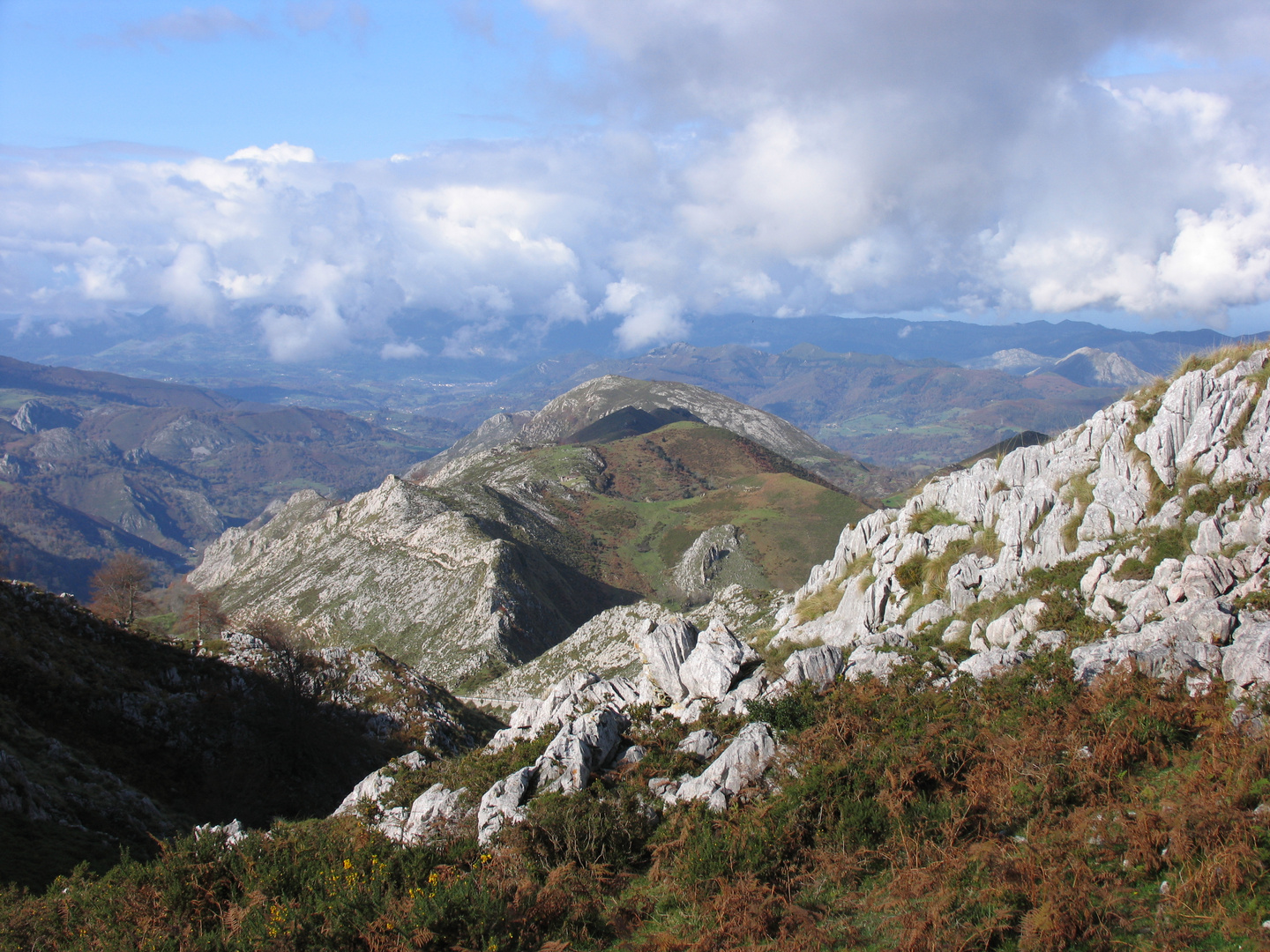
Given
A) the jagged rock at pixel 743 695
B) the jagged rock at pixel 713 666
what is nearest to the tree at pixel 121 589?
the jagged rock at pixel 713 666

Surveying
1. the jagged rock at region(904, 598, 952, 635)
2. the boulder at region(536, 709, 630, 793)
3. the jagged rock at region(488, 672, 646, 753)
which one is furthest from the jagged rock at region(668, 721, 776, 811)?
the jagged rock at region(904, 598, 952, 635)

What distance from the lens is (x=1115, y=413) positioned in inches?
1034

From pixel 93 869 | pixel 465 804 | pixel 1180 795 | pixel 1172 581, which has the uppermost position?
pixel 1172 581

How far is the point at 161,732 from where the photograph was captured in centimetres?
3653

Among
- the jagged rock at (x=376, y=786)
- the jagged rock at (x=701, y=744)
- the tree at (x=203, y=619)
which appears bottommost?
the tree at (x=203, y=619)

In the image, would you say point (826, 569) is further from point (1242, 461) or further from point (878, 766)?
point (878, 766)

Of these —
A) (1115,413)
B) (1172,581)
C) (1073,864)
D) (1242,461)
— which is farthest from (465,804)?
(1115,413)

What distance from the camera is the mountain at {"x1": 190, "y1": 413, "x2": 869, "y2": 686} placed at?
3883 inches

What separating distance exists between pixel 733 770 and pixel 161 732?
120 ft

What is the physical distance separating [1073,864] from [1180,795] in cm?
280

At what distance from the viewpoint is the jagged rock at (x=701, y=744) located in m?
18.1

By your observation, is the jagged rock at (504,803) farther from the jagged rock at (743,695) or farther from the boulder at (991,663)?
the boulder at (991,663)

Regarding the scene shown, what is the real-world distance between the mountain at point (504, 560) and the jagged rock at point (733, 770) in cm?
7336

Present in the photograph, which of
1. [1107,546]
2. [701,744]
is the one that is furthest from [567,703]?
[1107,546]
